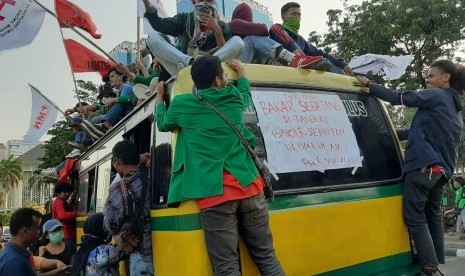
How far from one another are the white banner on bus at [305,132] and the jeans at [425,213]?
1.43ft

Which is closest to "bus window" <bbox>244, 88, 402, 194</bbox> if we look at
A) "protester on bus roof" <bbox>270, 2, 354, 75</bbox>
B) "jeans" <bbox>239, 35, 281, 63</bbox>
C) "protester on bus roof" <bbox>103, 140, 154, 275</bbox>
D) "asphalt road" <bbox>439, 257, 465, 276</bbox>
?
"protester on bus roof" <bbox>103, 140, 154, 275</bbox>

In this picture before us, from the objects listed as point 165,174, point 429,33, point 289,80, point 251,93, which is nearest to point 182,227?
point 165,174

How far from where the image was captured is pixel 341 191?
2896mm

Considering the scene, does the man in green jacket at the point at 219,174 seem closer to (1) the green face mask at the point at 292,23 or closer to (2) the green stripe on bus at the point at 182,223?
(2) the green stripe on bus at the point at 182,223

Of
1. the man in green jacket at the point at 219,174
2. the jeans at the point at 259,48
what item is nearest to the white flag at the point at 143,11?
the jeans at the point at 259,48

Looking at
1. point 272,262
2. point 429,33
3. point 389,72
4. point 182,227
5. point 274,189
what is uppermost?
point 429,33

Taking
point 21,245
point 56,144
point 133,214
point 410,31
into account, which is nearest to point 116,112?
point 21,245

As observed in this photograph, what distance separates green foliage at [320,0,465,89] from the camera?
1642 cm

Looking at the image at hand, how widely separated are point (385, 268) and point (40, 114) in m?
7.66

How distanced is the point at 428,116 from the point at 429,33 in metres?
15.3

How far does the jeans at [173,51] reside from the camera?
10.6ft

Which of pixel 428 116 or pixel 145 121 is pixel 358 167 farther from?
pixel 145 121

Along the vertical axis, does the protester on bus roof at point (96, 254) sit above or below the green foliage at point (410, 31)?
below

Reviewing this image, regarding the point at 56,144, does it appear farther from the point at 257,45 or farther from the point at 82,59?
the point at 257,45
